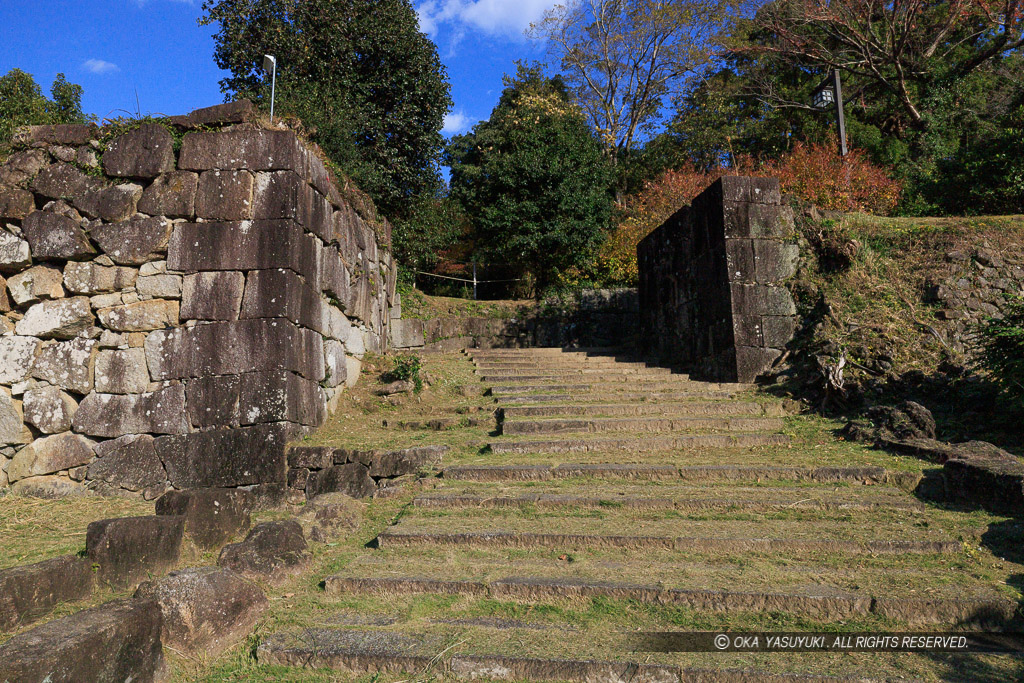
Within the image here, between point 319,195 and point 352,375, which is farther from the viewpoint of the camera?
point 352,375

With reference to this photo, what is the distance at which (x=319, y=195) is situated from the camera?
23.5 ft

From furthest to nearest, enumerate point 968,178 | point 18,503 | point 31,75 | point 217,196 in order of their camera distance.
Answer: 1. point 31,75
2. point 968,178
3. point 217,196
4. point 18,503

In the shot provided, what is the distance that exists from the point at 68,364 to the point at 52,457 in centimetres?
92

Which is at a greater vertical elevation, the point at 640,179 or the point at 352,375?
the point at 640,179

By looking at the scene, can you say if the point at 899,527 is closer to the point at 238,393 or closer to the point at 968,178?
the point at 238,393

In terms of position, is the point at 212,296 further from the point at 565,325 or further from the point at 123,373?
the point at 565,325

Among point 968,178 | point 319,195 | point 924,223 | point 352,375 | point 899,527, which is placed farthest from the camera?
point 968,178

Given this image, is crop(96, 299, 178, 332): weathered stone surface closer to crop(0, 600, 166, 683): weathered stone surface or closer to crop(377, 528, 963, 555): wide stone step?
crop(377, 528, 963, 555): wide stone step

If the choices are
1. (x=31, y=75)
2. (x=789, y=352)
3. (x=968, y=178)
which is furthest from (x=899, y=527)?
(x=31, y=75)

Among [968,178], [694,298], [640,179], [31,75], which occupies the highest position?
[31,75]

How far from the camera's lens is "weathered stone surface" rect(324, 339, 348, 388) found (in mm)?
7316

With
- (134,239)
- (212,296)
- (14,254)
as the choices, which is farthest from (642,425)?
(14,254)

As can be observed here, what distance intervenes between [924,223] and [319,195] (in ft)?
29.3

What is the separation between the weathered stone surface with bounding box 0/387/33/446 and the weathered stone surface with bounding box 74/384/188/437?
553 mm
